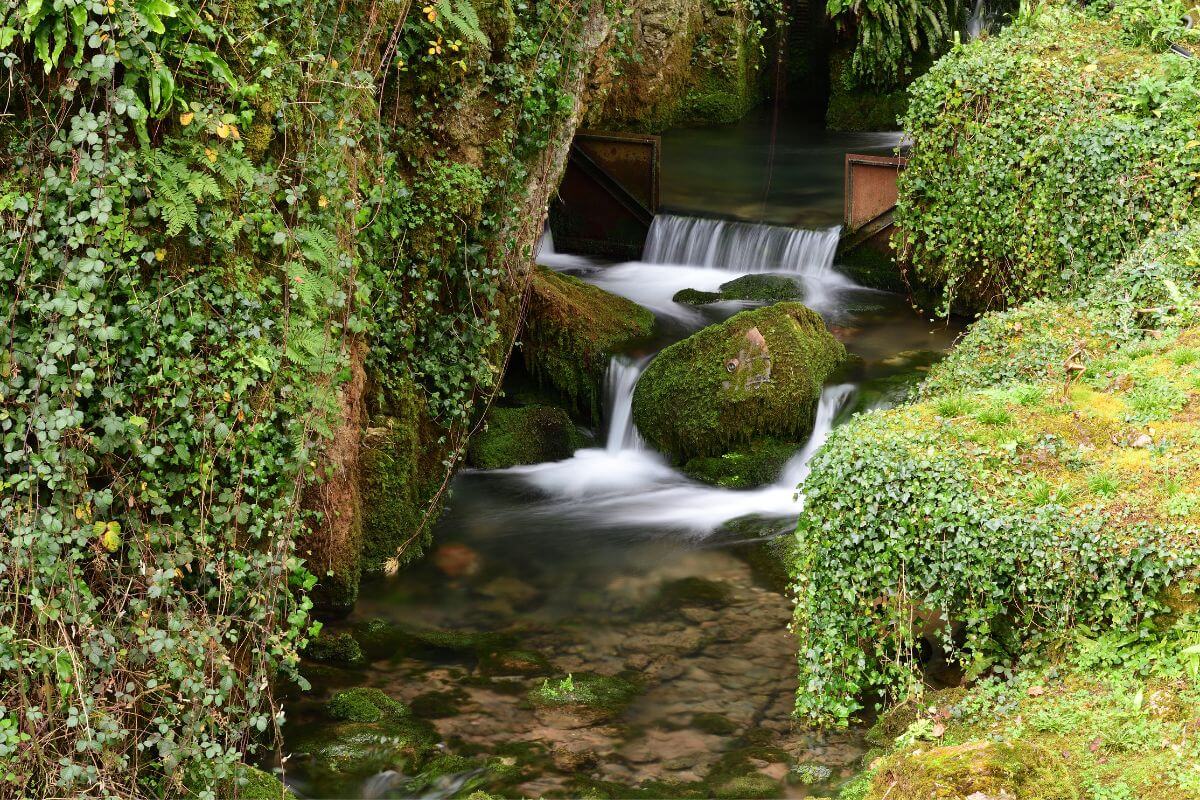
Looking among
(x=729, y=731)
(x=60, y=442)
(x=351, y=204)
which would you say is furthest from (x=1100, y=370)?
(x=60, y=442)

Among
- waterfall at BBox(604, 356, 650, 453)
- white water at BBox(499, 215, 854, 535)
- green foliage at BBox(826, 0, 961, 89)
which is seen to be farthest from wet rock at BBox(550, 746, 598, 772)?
green foliage at BBox(826, 0, 961, 89)

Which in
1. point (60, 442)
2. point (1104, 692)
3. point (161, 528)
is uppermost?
point (60, 442)

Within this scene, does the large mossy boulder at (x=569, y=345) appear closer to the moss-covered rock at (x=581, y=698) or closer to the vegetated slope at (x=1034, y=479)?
the vegetated slope at (x=1034, y=479)

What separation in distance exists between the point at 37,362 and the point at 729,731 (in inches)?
180

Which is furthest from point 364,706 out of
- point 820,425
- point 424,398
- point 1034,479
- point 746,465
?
point 820,425

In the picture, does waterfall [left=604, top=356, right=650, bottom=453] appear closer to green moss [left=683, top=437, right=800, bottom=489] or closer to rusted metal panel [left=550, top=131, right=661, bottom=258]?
green moss [left=683, top=437, right=800, bottom=489]

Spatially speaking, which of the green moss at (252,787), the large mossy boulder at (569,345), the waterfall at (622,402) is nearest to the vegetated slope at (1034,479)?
the green moss at (252,787)

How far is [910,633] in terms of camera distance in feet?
21.6

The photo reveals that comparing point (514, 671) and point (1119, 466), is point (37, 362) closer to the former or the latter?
point (514, 671)

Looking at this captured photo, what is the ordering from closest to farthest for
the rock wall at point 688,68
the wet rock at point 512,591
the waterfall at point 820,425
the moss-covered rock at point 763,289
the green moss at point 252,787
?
the green moss at point 252,787
the wet rock at point 512,591
the waterfall at point 820,425
the moss-covered rock at point 763,289
the rock wall at point 688,68

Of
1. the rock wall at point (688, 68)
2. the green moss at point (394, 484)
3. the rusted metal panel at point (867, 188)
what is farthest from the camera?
the rock wall at point (688, 68)

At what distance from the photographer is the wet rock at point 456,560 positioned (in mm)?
10016

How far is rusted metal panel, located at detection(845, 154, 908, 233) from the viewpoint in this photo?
47.7 feet

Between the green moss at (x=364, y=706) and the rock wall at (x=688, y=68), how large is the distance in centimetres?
1515
